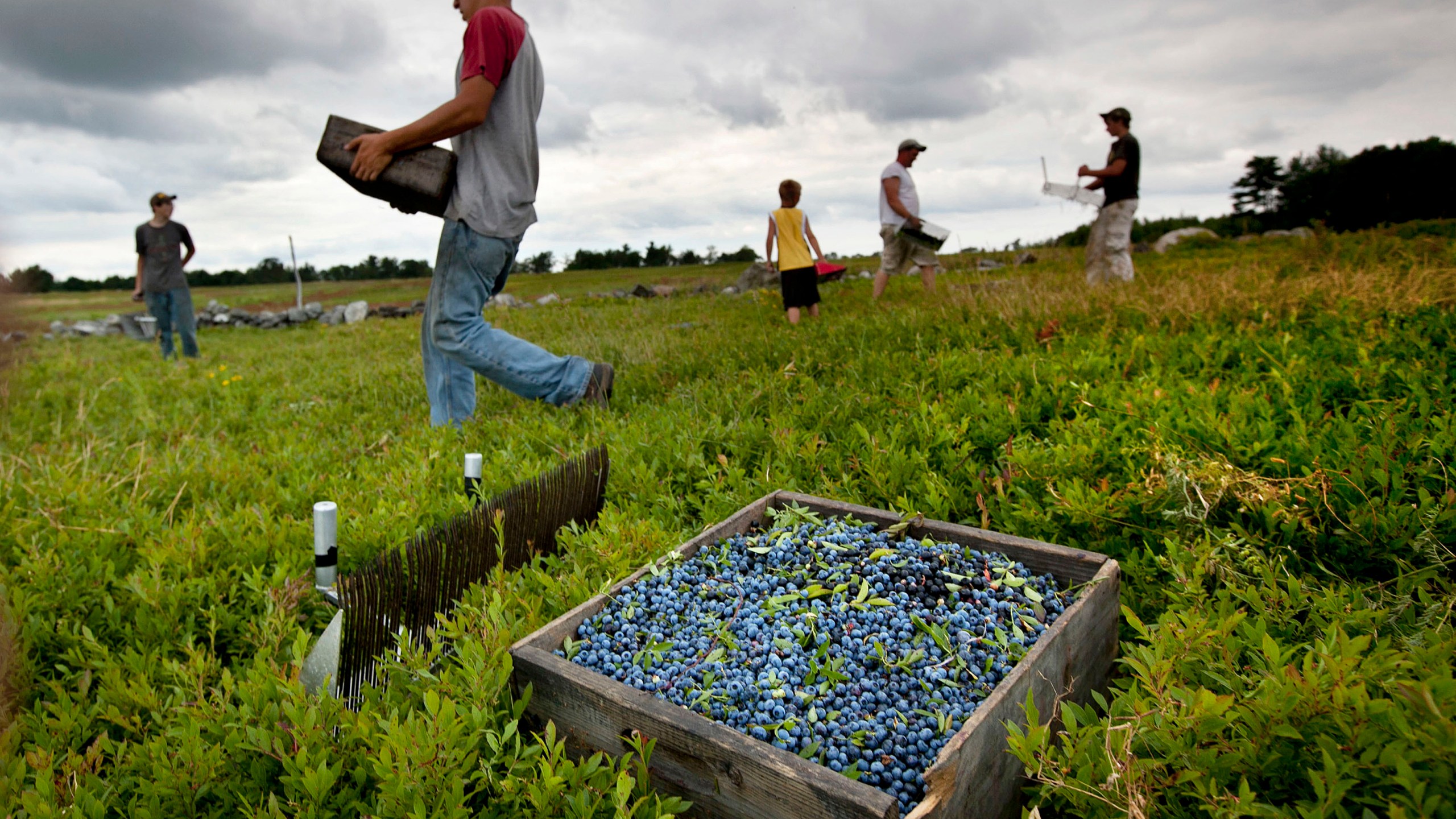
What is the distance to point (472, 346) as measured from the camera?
4680mm

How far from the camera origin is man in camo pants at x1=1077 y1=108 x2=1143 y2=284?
29.0 feet

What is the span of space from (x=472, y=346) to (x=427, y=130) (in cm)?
119

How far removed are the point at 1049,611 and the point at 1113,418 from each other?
61.9 inches

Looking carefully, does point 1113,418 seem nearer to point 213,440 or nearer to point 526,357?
point 526,357

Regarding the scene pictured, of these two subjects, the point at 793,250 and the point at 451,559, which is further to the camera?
the point at 793,250

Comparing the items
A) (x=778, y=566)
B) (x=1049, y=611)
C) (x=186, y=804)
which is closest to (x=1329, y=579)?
(x=1049, y=611)

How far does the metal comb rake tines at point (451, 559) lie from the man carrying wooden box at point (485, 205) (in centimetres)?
174

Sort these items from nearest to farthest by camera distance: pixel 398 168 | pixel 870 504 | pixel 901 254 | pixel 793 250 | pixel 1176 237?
pixel 870 504
pixel 398 168
pixel 793 250
pixel 901 254
pixel 1176 237

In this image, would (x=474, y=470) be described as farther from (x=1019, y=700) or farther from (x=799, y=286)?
(x=799, y=286)

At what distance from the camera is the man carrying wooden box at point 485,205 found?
4168mm

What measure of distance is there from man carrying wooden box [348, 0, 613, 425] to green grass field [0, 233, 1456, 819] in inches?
12.5

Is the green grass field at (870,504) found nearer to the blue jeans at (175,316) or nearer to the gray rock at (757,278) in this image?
the blue jeans at (175,316)

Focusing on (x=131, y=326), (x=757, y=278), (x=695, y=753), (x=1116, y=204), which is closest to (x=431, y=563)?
(x=695, y=753)

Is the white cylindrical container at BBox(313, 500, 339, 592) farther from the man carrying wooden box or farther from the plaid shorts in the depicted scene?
the plaid shorts
